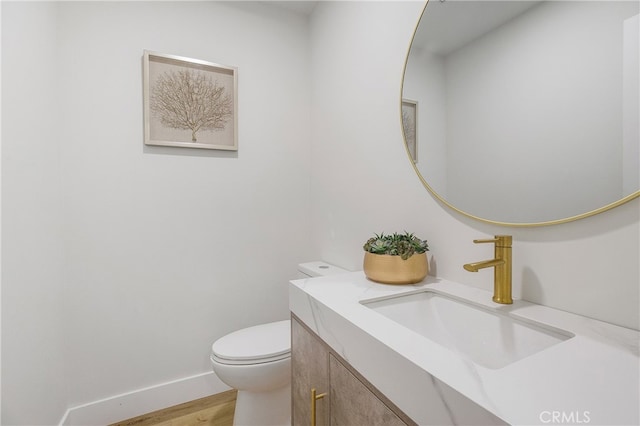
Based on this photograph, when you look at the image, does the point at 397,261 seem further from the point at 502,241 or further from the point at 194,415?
the point at 194,415

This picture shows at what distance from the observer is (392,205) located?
1318 mm

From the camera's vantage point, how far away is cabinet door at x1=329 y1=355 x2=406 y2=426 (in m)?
0.60

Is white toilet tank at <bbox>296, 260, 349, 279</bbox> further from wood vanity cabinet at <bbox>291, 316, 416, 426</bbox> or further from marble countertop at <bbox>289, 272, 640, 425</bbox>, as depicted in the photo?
marble countertop at <bbox>289, 272, 640, 425</bbox>

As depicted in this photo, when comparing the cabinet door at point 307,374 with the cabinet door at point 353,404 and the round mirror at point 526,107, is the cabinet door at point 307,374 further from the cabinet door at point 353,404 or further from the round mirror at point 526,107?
the round mirror at point 526,107

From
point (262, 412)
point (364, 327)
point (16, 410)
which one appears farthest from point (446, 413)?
point (16, 410)

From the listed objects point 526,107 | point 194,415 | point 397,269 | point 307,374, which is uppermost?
point 526,107

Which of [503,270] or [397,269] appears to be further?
[397,269]

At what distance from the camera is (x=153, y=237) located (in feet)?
5.33

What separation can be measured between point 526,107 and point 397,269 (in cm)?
61

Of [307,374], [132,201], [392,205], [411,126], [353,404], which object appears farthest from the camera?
[132,201]

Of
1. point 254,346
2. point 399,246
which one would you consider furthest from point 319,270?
point 399,246

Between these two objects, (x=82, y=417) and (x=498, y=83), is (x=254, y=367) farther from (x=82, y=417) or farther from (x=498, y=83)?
(x=498, y=83)

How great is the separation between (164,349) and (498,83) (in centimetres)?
196

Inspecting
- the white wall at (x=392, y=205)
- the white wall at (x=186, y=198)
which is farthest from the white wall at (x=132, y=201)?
the white wall at (x=392, y=205)
